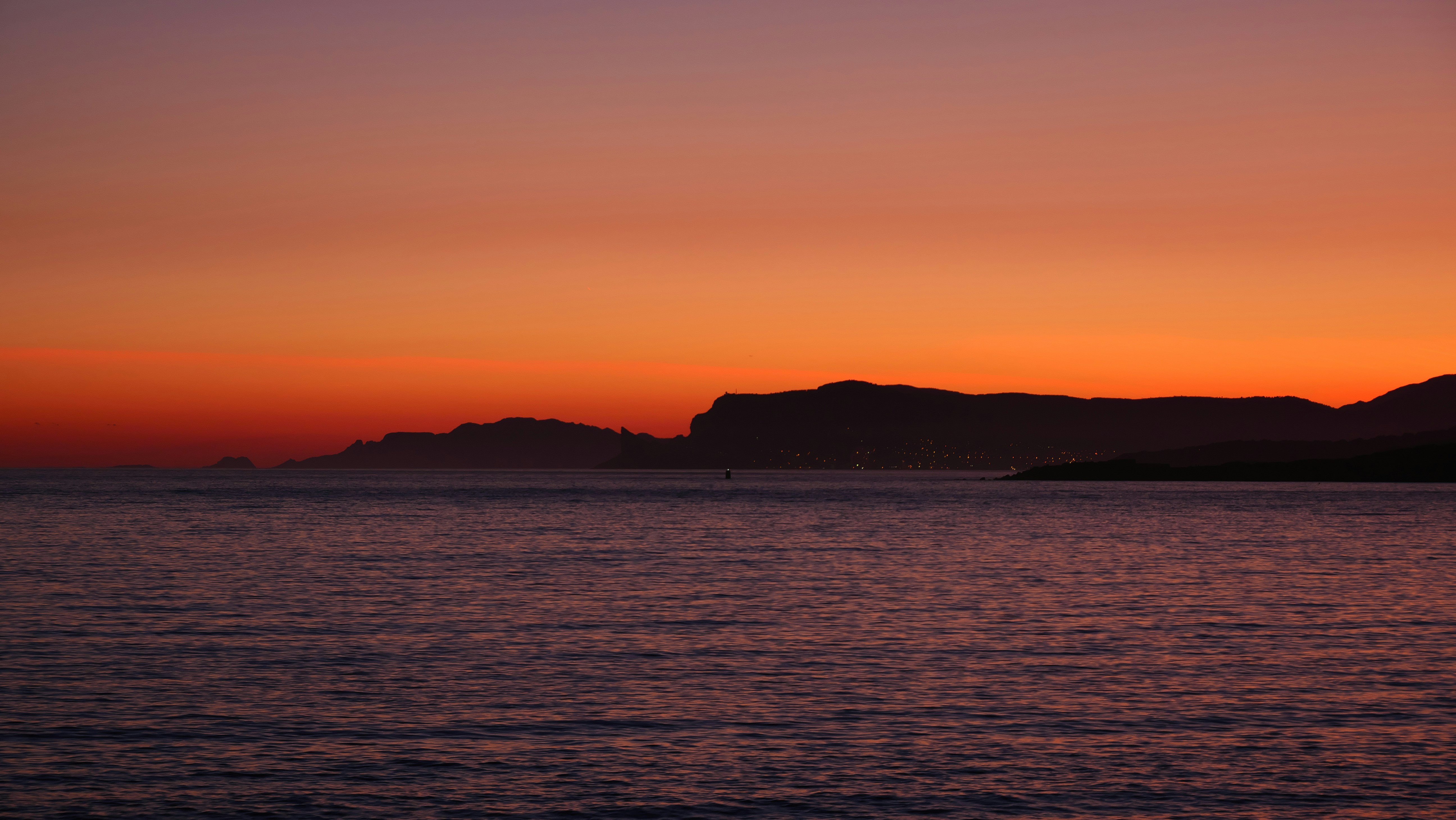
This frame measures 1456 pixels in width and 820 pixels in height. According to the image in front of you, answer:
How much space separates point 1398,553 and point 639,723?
226ft

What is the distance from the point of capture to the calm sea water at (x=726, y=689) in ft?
63.0

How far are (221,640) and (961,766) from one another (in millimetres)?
25124

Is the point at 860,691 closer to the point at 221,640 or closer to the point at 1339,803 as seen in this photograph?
the point at 1339,803

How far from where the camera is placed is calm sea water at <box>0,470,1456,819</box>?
19.2 metres

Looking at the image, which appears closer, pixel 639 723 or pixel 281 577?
pixel 639 723

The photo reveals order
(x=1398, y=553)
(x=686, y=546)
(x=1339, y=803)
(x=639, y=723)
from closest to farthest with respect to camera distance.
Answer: (x=1339, y=803)
(x=639, y=723)
(x=1398, y=553)
(x=686, y=546)

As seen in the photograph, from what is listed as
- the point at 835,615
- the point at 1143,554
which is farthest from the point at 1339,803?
the point at 1143,554

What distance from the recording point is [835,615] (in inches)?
1679

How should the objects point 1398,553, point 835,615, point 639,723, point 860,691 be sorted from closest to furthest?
point 639,723, point 860,691, point 835,615, point 1398,553

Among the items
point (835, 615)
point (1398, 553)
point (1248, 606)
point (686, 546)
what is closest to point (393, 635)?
point (835, 615)

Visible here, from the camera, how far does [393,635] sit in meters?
37.3

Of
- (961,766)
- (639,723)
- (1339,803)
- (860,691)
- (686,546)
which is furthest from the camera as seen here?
(686,546)

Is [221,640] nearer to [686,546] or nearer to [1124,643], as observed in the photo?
[1124,643]

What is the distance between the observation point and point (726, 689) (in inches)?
1102
